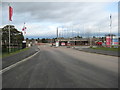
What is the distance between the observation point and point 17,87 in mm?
5648

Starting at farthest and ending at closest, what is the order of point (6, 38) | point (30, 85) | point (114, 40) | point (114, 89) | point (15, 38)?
point (15, 38) < point (6, 38) < point (114, 40) < point (30, 85) < point (114, 89)

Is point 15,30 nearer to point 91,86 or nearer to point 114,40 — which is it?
point 114,40

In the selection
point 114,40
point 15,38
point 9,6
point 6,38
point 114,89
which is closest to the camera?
point 114,89

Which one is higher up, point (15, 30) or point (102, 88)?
point (15, 30)

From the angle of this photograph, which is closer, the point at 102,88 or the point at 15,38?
the point at 102,88

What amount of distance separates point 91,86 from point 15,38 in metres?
69.5

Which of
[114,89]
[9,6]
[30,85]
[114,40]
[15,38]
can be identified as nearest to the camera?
[114,89]

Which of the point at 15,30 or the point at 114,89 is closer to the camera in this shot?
the point at 114,89

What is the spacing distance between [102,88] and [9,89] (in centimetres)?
351

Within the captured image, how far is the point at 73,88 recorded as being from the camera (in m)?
5.47

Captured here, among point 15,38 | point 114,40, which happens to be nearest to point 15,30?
point 15,38

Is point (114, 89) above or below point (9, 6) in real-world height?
below

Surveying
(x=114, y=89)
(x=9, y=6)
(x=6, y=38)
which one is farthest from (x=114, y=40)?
(x=114, y=89)

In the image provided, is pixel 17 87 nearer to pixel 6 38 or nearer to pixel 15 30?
pixel 6 38
